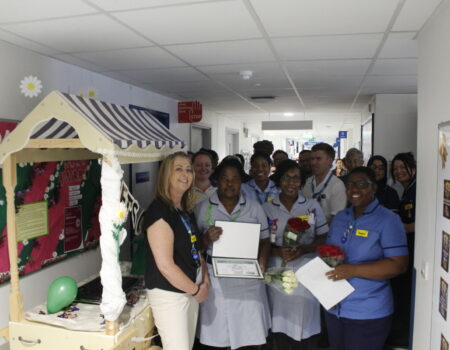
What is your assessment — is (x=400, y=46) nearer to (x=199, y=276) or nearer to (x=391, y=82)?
(x=391, y=82)

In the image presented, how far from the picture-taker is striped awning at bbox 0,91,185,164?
181 centimetres

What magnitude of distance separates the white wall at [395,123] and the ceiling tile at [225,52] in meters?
2.79

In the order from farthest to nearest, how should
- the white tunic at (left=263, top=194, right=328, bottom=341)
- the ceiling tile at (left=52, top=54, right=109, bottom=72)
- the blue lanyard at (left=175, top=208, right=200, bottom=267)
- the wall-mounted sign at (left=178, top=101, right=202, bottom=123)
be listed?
the wall-mounted sign at (left=178, top=101, right=202, bottom=123) → the ceiling tile at (left=52, top=54, right=109, bottom=72) → the white tunic at (left=263, top=194, right=328, bottom=341) → the blue lanyard at (left=175, top=208, right=200, bottom=267)

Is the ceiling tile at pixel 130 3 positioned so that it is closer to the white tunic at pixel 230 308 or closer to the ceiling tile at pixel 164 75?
the white tunic at pixel 230 308

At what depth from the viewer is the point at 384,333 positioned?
2.22 metres

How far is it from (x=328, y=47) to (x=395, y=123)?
2950mm

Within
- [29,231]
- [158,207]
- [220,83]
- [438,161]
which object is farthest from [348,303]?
[220,83]

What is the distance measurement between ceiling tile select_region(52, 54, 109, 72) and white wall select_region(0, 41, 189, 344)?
6 centimetres

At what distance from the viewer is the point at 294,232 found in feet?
8.54

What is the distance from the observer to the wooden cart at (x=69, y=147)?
72.2 inches

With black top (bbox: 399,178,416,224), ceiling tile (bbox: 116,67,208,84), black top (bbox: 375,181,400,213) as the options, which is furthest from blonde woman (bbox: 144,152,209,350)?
black top (bbox: 375,181,400,213)

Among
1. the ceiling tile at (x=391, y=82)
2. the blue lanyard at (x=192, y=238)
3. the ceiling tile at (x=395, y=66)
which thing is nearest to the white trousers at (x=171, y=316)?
the blue lanyard at (x=192, y=238)

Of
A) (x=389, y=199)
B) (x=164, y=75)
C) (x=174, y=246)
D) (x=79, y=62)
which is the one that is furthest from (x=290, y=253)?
(x=79, y=62)

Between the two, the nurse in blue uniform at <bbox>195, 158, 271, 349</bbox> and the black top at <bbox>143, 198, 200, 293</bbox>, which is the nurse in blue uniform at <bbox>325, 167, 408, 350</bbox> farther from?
the black top at <bbox>143, 198, 200, 293</bbox>
